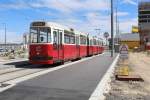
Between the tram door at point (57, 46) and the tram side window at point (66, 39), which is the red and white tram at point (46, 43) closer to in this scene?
the tram door at point (57, 46)

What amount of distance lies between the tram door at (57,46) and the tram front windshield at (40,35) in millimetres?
806

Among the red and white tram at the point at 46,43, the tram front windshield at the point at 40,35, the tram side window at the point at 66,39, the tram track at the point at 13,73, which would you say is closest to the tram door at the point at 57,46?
the red and white tram at the point at 46,43

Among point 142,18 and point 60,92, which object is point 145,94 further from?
point 142,18

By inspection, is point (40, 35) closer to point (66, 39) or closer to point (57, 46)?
point (57, 46)

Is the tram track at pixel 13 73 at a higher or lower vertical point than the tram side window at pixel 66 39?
lower

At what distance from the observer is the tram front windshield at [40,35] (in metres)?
29.4

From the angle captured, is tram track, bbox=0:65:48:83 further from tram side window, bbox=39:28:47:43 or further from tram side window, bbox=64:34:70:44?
tram side window, bbox=64:34:70:44

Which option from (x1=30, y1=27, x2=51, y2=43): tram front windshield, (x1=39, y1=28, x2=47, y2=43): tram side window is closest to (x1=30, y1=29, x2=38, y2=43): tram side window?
(x1=30, y1=27, x2=51, y2=43): tram front windshield

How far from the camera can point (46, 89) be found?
15.4 m

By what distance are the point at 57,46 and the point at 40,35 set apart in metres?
1.77

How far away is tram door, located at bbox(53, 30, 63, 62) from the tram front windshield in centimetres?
81

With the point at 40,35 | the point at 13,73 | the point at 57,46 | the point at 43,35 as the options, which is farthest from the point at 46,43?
the point at 13,73

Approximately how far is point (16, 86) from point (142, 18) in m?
153

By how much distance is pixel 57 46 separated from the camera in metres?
30.7
